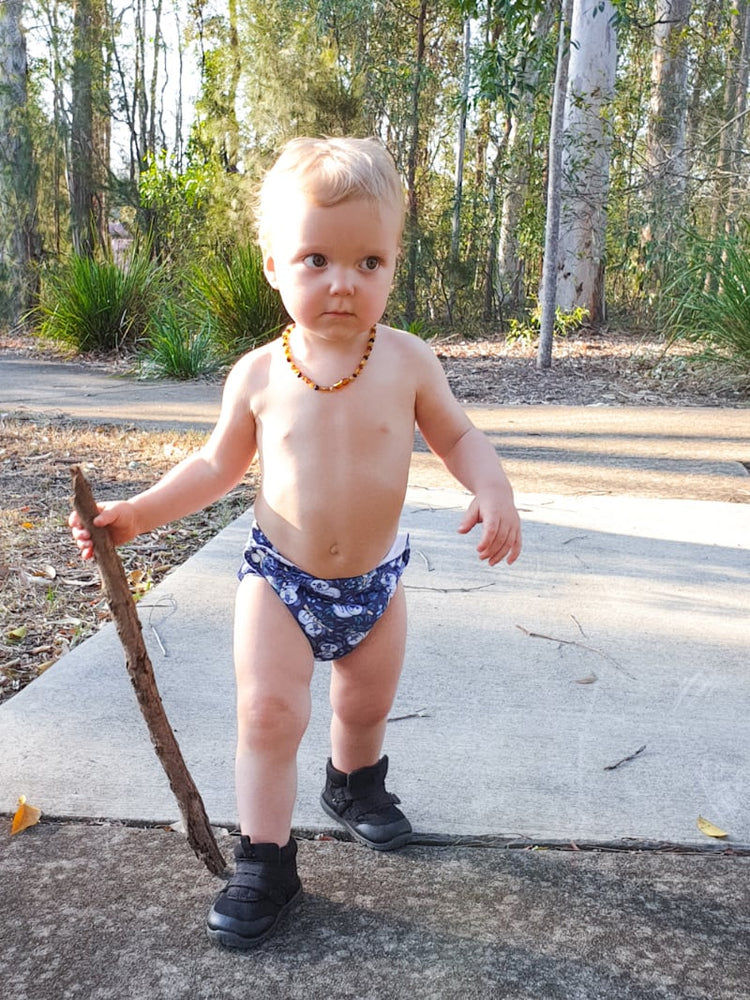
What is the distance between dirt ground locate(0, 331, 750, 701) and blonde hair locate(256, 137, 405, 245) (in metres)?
1.62

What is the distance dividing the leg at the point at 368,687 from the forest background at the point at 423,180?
6.41 meters

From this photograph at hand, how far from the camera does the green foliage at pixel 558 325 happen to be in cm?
1065

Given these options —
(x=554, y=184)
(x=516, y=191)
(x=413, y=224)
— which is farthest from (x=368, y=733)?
(x=516, y=191)

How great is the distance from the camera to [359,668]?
6.29ft

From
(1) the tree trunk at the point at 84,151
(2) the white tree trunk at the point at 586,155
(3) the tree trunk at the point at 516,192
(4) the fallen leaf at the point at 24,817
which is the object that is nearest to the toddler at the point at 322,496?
(4) the fallen leaf at the point at 24,817

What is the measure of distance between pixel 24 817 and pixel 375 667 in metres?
0.73

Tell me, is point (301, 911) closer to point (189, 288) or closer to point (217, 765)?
point (217, 765)

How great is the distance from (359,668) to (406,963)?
0.54 m

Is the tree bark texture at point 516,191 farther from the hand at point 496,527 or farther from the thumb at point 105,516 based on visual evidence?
the thumb at point 105,516

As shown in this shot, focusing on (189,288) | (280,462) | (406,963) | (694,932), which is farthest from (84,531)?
(189,288)

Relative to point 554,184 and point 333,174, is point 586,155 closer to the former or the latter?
point 554,184

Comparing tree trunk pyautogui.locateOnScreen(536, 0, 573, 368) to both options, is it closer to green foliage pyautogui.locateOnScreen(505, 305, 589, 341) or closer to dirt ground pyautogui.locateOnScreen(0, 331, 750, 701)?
dirt ground pyautogui.locateOnScreen(0, 331, 750, 701)

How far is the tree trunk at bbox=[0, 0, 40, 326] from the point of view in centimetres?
1376

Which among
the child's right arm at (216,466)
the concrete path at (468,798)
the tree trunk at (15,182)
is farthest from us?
the tree trunk at (15,182)
